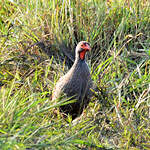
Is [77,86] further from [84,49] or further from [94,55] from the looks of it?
[94,55]

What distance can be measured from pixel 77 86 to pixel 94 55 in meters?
0.83

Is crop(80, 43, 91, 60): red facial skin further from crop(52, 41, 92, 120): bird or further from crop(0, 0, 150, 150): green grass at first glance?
crop(0, 0, 150, 150): green grass

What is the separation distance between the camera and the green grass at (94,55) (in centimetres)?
315

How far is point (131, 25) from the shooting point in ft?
13.6

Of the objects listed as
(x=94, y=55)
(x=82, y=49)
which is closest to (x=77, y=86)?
(x=82, y=49)

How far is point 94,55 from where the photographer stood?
4.16m

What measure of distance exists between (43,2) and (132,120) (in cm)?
204

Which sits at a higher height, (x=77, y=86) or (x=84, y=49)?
(x=84, y=49)

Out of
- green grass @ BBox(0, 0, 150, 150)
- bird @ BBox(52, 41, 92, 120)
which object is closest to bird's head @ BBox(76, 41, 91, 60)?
bird @ BBox(52, 41, 92, 120)

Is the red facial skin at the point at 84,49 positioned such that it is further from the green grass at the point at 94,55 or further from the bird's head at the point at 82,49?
the green grass at the point at 94,55

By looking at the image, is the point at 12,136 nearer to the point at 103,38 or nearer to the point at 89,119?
the point at 89,119

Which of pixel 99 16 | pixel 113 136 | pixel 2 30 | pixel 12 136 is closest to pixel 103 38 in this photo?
pixel 99 16

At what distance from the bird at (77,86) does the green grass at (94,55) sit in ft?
0.33

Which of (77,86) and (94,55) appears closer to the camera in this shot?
(77,86)
